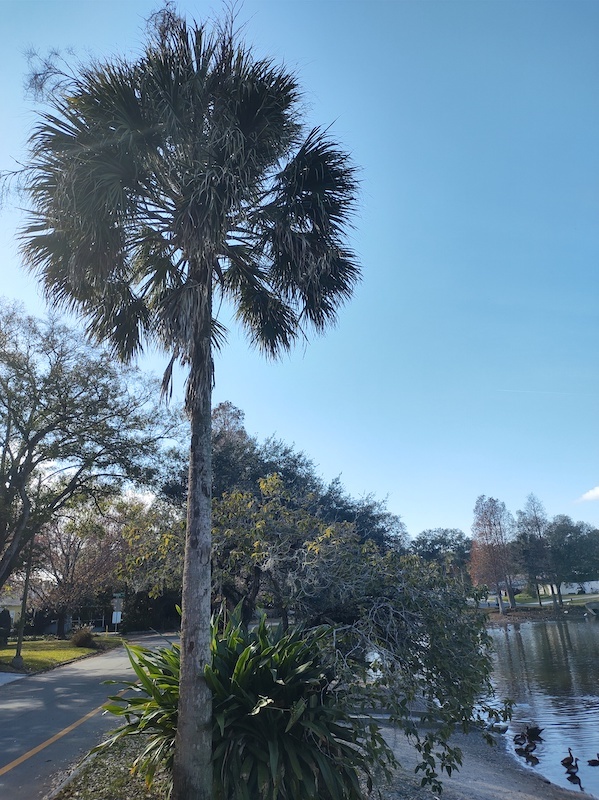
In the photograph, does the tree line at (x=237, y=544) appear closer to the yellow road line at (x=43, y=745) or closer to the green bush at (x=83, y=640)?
the yellow road line at (x=43, y=745)

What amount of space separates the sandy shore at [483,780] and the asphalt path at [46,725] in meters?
4.54

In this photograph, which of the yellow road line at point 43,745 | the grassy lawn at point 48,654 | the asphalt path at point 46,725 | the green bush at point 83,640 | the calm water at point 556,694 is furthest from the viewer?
the green bush at point 83,640

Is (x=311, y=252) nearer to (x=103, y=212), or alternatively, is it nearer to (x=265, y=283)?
(x=265, y=283)

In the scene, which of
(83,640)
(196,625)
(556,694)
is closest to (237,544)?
(196,625)

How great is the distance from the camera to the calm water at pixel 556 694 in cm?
1170

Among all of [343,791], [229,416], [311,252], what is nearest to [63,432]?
[229,416]

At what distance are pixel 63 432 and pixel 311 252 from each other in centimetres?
1626

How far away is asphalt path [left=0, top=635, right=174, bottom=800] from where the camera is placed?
759 centimetres

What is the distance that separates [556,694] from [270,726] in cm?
1577

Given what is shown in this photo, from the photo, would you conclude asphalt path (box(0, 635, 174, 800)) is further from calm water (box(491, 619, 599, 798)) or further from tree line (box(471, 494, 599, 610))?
tree line (box(471, 494, 599, 610))

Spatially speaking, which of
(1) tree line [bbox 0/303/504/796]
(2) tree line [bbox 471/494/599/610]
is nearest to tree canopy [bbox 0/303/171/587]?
(1) tree line [bbox 0/303/504/796]

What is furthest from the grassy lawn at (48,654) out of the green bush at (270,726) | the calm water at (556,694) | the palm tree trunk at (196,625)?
the palm tree trunk at (196,625)

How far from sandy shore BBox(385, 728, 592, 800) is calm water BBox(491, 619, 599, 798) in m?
0.52

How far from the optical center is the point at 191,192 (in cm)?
695
